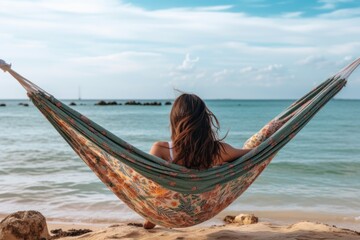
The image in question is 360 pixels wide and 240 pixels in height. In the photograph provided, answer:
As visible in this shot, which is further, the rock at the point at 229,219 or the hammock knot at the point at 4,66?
the rock at the point at 229,219

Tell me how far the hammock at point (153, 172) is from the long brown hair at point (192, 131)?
75mm

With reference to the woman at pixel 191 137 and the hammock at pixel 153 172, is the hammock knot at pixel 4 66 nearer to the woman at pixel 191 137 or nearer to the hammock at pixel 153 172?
the hammock at pixel 153 172

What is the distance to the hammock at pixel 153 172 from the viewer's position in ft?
8.45

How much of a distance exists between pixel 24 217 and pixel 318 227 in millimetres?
2122

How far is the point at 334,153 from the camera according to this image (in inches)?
428

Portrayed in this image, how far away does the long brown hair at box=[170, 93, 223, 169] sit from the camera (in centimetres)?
253

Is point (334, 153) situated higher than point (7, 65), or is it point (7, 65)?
point (7, 65)

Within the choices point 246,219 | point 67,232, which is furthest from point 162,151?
point 246,219

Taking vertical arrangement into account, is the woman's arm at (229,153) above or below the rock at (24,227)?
above

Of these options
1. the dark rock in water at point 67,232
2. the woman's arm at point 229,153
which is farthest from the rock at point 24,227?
the woman's arm at point 229,153

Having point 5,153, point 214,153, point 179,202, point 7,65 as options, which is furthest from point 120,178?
point 5,153

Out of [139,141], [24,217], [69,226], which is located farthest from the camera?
[139,141]

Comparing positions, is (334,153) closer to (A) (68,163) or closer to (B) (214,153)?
(A) (68,163)

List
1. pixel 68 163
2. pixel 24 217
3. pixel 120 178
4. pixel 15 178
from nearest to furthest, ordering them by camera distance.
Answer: pixel 120 178 < pixel 24 217 < pixel 15 178 < pixel 68 163
